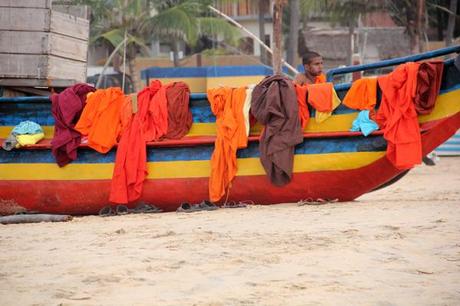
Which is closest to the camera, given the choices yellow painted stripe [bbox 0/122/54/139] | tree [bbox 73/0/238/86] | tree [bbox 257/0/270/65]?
yellow painted stripe [bbox 0/122/54/139]

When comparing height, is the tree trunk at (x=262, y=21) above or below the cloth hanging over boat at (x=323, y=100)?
above

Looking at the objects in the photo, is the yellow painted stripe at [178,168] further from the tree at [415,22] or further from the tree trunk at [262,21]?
the tree trunk at [262,21]

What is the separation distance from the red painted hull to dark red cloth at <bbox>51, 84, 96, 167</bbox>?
1.03ft

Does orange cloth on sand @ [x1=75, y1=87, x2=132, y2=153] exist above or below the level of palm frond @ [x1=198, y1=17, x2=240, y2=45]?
below

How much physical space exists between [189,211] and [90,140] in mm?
1226

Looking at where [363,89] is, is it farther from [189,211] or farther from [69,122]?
[69,122]

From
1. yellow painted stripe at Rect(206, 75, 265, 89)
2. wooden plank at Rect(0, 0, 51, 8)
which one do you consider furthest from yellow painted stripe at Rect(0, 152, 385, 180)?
yellow painted stripe at Rect(206, 75, 265, 89)

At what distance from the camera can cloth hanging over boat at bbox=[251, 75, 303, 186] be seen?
7.41 meters

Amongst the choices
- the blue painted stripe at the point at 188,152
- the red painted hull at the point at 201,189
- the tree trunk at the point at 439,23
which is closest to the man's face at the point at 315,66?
the blue painted stripe at the point at 188,152

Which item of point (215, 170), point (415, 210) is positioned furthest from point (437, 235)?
point (215, 170)

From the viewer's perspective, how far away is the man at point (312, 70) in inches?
336

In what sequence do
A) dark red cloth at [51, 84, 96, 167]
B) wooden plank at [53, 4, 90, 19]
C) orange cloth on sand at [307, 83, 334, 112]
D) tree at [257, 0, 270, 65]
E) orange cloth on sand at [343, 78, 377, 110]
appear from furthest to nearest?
1. tree at [257, 0, 270, 65]
2. wooden plank at [53, 4, 90, 19]
3. dark red cloth at [51, 84, 96, 167]
4. orange cloth on sand at [307, 83, 334, 112]
5. orange cloth on sand at [343, 78, 377, 110]

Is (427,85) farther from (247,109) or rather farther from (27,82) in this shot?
(27,82)

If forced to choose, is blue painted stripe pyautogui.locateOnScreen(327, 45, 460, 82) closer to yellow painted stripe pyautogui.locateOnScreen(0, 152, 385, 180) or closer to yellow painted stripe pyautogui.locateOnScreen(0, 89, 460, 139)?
yellow painted stripe pyautogui.locateOnScreen(0, 89, 460, 139)
